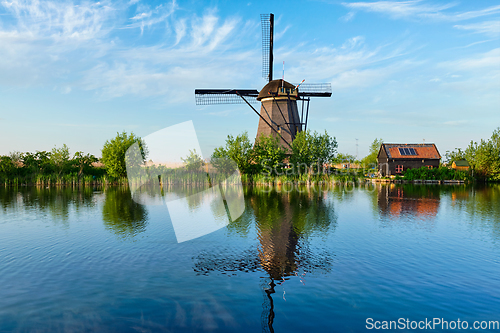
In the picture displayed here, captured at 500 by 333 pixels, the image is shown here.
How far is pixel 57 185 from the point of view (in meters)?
42.8

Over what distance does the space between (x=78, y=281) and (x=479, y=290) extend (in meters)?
9.64

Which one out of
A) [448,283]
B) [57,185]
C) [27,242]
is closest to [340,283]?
[448,283]

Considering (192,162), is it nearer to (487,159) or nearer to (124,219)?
(124,219)

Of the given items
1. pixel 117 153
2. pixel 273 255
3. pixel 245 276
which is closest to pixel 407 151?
pixel 117 153

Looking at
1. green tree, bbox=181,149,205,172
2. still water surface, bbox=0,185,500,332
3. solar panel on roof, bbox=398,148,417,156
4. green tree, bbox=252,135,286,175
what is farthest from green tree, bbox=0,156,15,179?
solar panel on roof, bbox=398,148,417,156

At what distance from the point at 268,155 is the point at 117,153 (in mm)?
20356

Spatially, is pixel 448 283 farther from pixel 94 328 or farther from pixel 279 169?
pixel 279 169

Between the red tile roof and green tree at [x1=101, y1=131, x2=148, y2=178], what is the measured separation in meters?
40.7

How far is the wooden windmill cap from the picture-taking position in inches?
1672

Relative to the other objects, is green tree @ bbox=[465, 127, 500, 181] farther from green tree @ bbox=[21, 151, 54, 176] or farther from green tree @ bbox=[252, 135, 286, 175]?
green tree @ bbox=[21, 151, 54, 176]

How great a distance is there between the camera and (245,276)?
326 inches

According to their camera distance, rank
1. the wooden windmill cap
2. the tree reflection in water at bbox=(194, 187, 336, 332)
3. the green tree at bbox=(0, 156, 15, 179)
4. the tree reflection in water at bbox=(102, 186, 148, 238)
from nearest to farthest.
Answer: the tree reflection in water at bbox=(194, 187, 336, 332) < the tree reflection in water at bbox=(102, 186, 148, 238) < the wooden windmill cap < the green tree at bbox=(0, 156, 15, 179)

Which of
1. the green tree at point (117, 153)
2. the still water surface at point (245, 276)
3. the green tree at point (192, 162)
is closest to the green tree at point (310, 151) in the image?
the green tree at point (192, 162)

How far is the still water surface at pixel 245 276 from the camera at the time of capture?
6246 millimetres
